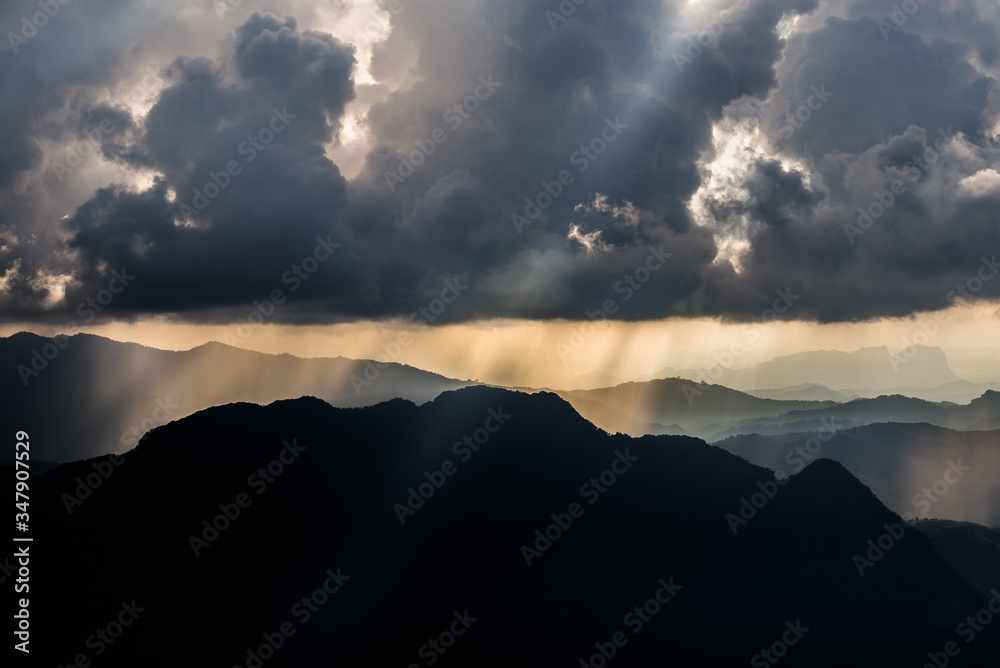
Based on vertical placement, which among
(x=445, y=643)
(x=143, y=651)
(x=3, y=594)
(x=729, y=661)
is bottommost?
(x=729, y=661)

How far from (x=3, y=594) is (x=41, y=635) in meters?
15.9

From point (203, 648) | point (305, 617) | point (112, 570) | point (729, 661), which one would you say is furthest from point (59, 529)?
point (729, 661)

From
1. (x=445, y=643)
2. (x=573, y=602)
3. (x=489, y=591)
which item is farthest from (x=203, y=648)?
(x=573, y=602)

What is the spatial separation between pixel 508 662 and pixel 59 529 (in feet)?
404

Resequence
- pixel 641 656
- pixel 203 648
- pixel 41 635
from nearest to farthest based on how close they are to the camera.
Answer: pixel 41 635 → pixel 203 648 → pixel 641 656

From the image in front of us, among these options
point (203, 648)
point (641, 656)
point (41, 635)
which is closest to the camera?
point (41, 635)

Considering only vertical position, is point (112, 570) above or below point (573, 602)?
above

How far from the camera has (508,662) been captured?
7067 inches

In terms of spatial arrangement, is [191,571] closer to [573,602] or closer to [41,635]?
[41,635]

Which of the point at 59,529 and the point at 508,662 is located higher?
the point at 59,529

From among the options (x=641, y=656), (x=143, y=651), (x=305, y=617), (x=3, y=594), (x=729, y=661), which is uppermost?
(x=3, y=594)

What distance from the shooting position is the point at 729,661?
19200 centimetres

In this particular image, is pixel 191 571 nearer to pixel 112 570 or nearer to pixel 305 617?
pixel 112 570

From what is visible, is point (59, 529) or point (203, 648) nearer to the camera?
point (203, 648)
